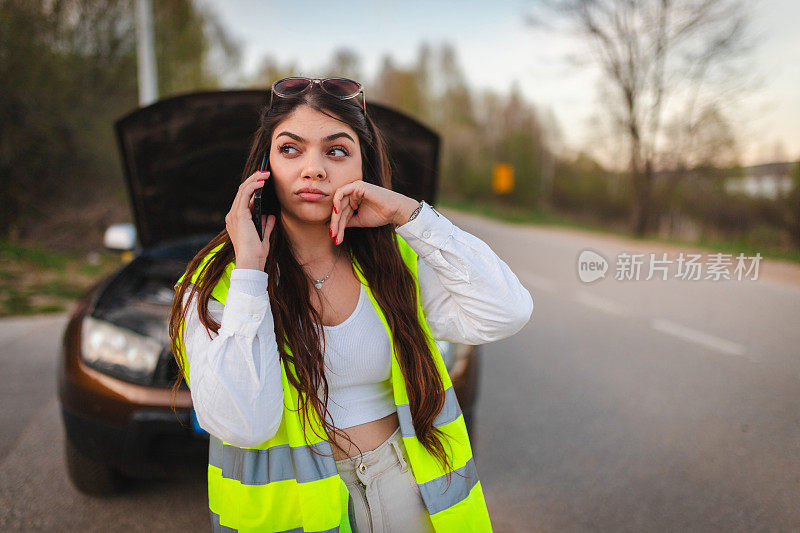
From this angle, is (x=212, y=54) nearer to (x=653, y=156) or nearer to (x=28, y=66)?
(x=28, y=66)

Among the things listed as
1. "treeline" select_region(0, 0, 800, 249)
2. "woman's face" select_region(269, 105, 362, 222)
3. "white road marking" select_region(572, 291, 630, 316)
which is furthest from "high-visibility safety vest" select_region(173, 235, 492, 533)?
"white road marking" select_region(572, 291, 630, 316)

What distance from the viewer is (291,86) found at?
61.6 inches

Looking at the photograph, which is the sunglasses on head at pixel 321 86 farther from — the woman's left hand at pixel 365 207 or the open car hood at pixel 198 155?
the open car hood at pixel 198 155

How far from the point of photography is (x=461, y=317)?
1.63 m

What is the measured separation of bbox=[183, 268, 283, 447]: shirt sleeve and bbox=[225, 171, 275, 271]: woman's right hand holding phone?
0.12 feet

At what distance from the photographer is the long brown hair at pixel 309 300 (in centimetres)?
142

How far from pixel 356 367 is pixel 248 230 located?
1.45ft

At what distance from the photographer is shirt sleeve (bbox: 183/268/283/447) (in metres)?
1.27

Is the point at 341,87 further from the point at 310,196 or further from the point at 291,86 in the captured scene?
the point at 310,196

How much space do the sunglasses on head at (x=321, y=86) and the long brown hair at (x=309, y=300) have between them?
2 centimetres

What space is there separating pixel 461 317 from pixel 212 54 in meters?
20.4

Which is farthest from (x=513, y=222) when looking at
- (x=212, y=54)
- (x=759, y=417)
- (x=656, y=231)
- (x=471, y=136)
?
(x=759, y=417)

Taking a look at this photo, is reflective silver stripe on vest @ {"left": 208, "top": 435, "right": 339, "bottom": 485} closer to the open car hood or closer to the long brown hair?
the long brown hair

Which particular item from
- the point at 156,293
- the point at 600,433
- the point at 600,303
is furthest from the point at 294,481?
A: the point at 600,303
